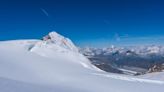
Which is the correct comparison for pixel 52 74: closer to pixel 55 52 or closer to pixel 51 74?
pixel 51 74

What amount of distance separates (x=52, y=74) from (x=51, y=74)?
5cm

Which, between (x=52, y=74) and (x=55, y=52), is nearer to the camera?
(x=52, y=74)

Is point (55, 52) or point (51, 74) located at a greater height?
point (55, 52)

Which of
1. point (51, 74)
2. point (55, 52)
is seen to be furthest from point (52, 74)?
point (55, 52)

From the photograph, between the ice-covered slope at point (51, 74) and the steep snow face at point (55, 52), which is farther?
the steep snow face at point (55, 52)

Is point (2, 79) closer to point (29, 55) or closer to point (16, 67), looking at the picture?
point (16, 67)

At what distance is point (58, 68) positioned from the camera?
15469 millimetres

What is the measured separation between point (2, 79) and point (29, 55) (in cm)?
459

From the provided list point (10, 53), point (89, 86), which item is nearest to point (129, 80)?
point (89, 86)

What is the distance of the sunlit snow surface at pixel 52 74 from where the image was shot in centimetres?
1229

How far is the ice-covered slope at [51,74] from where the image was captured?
484 inches

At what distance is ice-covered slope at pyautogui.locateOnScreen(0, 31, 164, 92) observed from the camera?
12.3m

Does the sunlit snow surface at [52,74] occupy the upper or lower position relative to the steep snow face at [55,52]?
lower

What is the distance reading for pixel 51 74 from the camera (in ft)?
46.9
